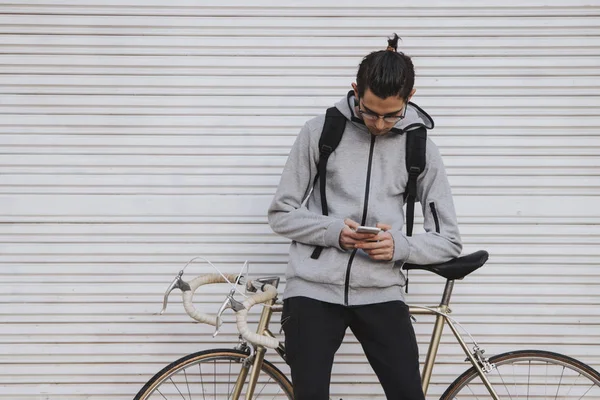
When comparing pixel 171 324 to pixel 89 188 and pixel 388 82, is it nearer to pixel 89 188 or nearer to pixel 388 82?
pixel 89 188

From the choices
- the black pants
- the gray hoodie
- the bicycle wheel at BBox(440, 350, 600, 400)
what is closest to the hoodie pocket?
the gray hoodie

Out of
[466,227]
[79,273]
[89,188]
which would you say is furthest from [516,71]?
[79,273]

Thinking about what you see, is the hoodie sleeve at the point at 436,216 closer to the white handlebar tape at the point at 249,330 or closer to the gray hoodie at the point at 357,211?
the gray hoodie at the point at 357,211

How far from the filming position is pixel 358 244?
99.6 inches

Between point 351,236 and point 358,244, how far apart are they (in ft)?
0.16

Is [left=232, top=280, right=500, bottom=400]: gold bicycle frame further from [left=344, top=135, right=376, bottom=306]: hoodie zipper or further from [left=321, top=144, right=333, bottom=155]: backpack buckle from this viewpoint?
[left=321, top=144, right=333, bottom=155]: backpack buckle

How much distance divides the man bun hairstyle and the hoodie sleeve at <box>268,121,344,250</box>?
0.40 metres

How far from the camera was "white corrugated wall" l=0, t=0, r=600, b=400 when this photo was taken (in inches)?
138

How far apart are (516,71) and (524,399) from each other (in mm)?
2015

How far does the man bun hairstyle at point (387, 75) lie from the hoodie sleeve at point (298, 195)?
0.40 meters

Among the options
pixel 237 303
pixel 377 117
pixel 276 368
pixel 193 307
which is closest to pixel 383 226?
pixel 377 117

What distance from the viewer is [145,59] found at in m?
3.50

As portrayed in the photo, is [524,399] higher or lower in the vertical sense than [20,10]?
lower

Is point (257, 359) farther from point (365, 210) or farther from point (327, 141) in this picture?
point (327, 141)
